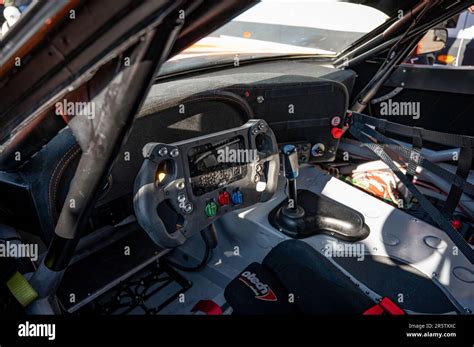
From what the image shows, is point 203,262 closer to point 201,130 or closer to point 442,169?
point 201,130

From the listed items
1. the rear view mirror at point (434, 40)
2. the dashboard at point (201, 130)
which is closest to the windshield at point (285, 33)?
the dashboard at point (201, 130)

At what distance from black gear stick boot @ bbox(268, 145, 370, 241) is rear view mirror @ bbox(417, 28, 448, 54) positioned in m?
1.44

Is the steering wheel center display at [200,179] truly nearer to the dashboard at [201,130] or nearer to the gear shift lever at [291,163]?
the dashboard at [201,130]

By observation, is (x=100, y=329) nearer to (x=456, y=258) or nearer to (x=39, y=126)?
(x=39, y=126)

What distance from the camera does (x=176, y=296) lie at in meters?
2.05

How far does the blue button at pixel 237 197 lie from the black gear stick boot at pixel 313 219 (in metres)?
0.40

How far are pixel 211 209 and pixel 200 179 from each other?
15 cm

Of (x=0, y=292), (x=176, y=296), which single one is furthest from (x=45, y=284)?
(x=176, y=296)

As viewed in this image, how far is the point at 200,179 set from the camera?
5.30 feet

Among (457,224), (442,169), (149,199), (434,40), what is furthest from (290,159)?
(434,40)

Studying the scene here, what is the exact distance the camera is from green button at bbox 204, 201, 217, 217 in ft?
5.33

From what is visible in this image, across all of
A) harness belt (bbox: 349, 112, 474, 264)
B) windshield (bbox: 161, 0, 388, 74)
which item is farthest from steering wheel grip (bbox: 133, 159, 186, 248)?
harness belt (bbox: 349, 112, 474, 264)

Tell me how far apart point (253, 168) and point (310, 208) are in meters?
0.66

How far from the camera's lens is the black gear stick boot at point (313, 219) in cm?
206
